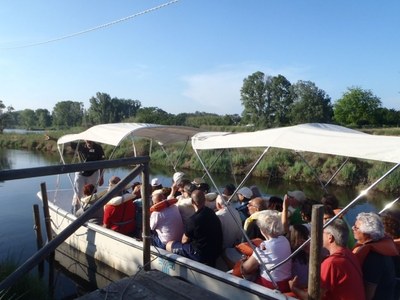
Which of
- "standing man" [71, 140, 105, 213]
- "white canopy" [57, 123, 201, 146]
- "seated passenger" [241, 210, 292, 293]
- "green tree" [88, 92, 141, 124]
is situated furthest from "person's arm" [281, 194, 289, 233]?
"green tree" [88, 92, 141, 124]

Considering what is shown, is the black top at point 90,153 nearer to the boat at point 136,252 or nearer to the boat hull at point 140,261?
the boat at point 136,252

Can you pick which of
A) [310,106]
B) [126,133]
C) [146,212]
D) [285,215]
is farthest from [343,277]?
[310,106]

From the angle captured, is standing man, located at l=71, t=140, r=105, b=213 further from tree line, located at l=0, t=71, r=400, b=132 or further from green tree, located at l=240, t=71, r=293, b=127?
green tree, located at l=240, t=71, r=293, b=127

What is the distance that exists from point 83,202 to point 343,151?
16.8 feet

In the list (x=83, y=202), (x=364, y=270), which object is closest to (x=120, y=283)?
(x=364, y=270)

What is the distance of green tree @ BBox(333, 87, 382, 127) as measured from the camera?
4331 centimetres

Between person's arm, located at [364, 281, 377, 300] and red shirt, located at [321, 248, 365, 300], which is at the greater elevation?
red shirt, located at [321, 248, 365, 300]

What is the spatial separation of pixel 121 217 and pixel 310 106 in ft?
158

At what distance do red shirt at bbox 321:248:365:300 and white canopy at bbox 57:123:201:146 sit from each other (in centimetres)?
439

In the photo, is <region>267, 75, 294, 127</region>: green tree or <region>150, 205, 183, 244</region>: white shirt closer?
<region>150, 205, 183, 244</region>: white shirt

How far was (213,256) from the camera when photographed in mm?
5090

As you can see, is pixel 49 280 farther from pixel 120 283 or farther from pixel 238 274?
pixel 238 274

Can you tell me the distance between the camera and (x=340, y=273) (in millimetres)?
3232

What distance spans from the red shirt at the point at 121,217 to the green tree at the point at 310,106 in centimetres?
4553
